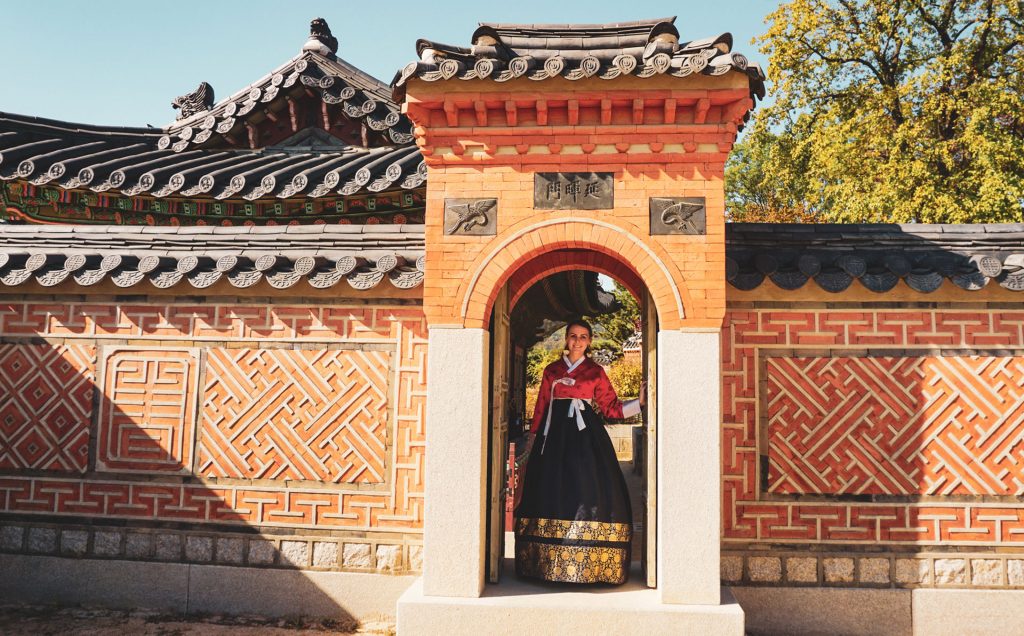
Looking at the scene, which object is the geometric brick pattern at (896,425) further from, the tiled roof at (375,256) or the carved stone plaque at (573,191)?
the carved stone plaque at (573,191)

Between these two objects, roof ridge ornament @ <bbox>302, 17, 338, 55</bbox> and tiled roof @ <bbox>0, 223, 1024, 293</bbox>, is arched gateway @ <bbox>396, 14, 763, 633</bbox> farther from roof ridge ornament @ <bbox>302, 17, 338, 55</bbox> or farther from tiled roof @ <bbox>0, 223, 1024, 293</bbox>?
roof ridge ornament @ <bbox>302, 17, 338, 55</bbox>

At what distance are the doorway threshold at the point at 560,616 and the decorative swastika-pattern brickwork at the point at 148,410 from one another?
2.73m

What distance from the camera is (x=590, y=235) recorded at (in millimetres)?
5090

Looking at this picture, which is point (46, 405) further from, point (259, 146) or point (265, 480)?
point (259, 146)

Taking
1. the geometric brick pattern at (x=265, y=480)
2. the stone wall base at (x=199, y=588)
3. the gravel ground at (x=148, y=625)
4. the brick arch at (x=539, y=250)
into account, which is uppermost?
the brick arch at (x=539, y=250)

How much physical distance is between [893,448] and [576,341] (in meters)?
2.74

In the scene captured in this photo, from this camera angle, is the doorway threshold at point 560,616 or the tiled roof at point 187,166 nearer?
the doorway threshold at point 560,616

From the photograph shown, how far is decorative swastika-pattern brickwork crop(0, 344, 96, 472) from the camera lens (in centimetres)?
624

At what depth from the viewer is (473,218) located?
5.15m

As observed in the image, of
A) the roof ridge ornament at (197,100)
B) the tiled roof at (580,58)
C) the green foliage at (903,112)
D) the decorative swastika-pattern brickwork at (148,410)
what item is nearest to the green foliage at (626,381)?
the green foliage at (903,112)

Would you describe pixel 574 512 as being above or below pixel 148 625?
above

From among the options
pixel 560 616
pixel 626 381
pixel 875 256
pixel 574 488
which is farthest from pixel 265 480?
pixel 626 381

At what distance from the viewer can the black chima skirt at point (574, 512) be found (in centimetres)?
531

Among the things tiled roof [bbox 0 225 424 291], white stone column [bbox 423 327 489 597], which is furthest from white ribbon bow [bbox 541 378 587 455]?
tiled roof [bbox 0 225 424 291]
